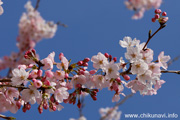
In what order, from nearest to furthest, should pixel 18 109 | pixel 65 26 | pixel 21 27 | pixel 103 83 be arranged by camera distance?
pixel 103 83
pixel 18 109
pixel 65 26
pixel 21 27

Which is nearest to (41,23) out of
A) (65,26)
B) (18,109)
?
(65,26)

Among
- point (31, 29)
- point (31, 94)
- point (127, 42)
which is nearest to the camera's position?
point (31, 94)

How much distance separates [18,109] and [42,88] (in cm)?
56

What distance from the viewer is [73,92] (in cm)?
207

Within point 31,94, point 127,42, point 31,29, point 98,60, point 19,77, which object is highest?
point 31,29

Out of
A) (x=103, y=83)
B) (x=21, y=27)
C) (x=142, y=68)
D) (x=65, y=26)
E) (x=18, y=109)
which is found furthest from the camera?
(x=21, y=27)

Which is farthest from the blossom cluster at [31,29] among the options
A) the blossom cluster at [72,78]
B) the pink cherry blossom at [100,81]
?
the pink cherry blossom at [100,81]

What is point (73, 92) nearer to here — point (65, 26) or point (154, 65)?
point (154, 65)

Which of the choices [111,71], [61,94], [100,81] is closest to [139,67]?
[111,71]

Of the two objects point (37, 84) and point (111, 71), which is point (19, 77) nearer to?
point (37, 84)

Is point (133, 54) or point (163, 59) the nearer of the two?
point (133, 54)

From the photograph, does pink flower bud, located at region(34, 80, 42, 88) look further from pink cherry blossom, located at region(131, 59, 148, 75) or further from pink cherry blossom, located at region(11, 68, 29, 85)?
pink cherry blossom, located at region(131, 59, 148, 75)

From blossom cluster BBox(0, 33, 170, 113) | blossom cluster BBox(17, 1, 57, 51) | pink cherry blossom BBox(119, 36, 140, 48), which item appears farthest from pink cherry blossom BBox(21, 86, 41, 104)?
blossom cluster BBox(17, 1, 57, 51)

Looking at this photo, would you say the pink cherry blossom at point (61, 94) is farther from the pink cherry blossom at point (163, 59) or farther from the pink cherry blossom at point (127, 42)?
the pink cherry blossom at point (163, 59)
